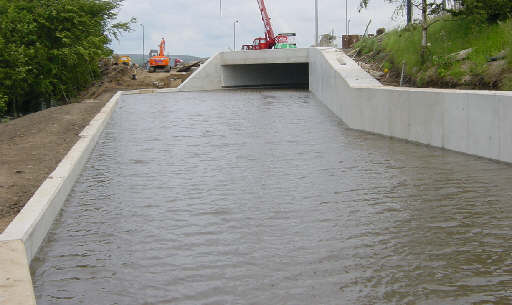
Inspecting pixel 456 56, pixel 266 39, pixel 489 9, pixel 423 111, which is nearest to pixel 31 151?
pixel 423 111

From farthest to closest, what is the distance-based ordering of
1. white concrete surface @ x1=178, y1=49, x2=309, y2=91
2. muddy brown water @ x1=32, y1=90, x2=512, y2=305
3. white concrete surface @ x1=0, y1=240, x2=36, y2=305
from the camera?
white concrete surface @ x1=178, y1=49, x2=309, y2=91
muddy brown water @ x1=32, y1=90, x2=512, y2=305
white concrete surface @ x1=0, y1=240, x2=36, y2=305

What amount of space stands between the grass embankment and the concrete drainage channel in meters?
1.98

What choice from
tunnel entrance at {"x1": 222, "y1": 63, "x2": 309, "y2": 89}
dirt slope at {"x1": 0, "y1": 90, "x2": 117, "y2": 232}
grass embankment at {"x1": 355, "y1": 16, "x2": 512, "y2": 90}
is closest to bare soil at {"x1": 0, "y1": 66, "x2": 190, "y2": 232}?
dirt slope at {"x1": 0, "y1": 90, "x2": 117, "y2": 232}

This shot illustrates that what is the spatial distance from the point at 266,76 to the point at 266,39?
33.1 feet

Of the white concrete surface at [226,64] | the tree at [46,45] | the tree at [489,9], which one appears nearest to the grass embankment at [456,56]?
the tree at [489,9]

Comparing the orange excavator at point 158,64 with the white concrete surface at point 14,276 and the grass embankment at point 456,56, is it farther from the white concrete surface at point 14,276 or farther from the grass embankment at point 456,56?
the white concrete surface at point 14,276

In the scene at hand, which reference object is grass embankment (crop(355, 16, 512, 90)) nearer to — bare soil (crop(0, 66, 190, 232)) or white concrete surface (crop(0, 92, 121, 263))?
white concrete surface (crop(0, 92, 121, 263))

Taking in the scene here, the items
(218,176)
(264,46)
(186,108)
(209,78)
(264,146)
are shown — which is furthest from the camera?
(264,46)

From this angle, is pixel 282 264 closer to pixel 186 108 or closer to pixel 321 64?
pixel 186 108

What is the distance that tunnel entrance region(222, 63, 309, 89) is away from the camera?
4451 cm

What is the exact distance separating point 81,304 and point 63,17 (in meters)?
32.6

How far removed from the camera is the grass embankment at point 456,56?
17.2 meters

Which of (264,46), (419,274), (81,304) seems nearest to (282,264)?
(419,274)

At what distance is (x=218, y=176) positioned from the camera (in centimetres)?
1209
